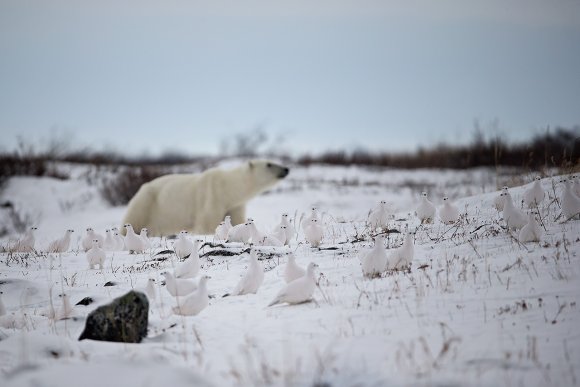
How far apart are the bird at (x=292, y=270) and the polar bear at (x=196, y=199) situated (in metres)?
5.62

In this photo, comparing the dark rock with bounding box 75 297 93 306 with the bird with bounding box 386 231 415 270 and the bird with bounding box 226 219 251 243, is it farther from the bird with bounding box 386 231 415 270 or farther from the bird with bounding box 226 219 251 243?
the bird with bounding box 386 231 415 270

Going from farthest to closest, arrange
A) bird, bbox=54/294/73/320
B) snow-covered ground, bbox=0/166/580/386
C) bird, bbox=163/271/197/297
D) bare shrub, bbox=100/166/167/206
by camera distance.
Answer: bare shrub, bbox=100/166/167/206, bird, bbox=163/271/197/297, bird, bbox=54/294/73/320, snow-covered ground, bbox=0/166/580/386

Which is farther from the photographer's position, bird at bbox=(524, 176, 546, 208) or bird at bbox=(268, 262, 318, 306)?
bird at bbox=(524, 176, 546, 208)

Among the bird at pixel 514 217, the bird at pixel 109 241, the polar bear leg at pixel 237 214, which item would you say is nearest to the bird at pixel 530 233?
the bird at pixel 514 217

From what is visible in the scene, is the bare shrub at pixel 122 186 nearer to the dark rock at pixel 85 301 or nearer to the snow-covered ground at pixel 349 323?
the snow-covered ground at pixel 349 323

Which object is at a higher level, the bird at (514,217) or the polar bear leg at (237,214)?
the bird at (514,217)

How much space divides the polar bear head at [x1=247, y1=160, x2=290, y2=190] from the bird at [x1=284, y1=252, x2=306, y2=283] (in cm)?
600

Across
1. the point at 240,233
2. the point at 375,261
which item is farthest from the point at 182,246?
the point at 375,261

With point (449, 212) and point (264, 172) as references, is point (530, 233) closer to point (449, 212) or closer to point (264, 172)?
point (449, 212)

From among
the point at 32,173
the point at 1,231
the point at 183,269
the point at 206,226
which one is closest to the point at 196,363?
the point at 183,269

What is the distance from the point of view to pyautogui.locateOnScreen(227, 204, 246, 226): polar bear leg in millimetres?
10477

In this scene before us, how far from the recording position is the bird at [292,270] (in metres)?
4.50

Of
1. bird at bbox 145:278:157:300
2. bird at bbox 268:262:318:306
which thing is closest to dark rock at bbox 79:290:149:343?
bird at bbox 145:278:157:300

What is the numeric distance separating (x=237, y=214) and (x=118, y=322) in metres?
6.97
